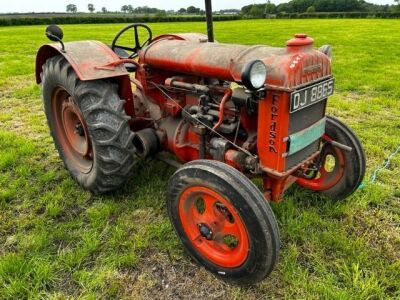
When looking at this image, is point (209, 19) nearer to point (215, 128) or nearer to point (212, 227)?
point (215, 128)

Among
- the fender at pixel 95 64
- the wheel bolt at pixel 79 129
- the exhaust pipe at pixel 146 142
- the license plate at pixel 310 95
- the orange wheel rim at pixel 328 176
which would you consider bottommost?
the orange wheel rim at pixel 328 176

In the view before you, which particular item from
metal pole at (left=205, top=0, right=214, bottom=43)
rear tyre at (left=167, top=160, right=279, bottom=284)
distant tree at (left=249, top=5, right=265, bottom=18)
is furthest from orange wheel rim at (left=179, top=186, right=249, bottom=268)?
distant tree at (left=249, top=5, right=265, bottom=18)

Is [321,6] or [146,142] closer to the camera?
[146,142]

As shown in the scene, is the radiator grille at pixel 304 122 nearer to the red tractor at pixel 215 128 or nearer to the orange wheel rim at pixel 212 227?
the red tractor at pixel 215 128

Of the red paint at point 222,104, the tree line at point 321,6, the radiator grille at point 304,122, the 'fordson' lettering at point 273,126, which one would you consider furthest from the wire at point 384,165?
the tree line at point 321,6

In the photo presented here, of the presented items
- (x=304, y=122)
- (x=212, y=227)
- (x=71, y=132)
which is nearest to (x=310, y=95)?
(x=304, y=122)

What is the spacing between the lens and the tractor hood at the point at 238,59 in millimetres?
2115

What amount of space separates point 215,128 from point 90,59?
1110mm

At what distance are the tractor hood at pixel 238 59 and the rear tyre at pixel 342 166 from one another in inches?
25.2

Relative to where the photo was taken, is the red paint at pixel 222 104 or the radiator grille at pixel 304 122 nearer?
the radiator grille at pixel 304 122

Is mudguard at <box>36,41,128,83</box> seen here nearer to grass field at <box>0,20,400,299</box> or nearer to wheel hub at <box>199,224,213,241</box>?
grass field at <box>0,20,400,299</box>

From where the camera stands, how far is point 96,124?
2.70 m

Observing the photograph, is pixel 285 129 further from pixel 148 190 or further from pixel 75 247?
pixel 75 247

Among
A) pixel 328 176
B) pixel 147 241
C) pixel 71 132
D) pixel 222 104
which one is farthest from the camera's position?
pixel 71 132
